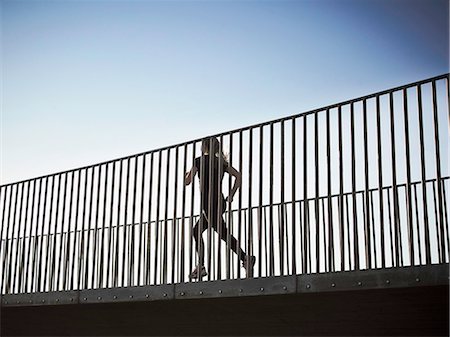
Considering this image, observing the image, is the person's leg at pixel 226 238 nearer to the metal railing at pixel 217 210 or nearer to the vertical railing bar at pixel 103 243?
the metal railing at pixel 217 210

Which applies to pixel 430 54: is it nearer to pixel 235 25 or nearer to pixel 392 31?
pixel 392 31

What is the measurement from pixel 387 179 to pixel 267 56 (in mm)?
3783

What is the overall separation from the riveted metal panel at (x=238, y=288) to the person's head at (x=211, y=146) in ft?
5.01

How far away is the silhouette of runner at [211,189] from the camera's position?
884 centimetres

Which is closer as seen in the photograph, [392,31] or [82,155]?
[392,31]

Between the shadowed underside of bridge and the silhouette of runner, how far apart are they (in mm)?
519

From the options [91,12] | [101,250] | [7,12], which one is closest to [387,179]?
[101,250]

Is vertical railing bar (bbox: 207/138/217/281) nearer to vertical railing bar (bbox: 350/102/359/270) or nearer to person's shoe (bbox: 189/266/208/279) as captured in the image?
person's shoe (bbox: 189/266/208/279)

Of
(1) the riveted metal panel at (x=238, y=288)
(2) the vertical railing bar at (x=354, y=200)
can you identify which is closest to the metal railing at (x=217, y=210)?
(2) the vertical railing bar at (x=354, y=200)

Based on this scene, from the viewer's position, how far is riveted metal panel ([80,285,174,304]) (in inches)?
346

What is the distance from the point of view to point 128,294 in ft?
30.1

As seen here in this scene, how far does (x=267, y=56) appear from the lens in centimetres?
1536

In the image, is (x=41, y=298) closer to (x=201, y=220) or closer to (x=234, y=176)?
(x=201, y=220)

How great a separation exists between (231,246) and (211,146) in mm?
1132
